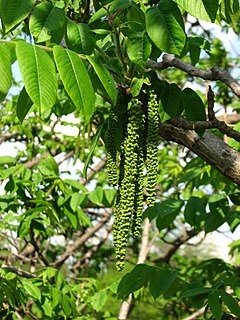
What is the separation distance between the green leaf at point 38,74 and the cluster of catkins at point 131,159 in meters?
0.37

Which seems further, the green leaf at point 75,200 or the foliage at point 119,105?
the green leaf at point 75,200

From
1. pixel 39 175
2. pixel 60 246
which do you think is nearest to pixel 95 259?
pixel 60 246

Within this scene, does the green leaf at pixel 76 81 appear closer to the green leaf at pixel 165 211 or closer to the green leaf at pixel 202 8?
the green leaf at pixel 202 8

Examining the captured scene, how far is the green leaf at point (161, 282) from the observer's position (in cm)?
278

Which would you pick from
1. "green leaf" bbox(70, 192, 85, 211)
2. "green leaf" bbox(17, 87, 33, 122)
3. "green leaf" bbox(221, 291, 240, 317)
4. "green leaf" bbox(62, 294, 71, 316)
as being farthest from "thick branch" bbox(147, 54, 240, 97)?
"green leaf" bbox(62, 294, 71, 316)

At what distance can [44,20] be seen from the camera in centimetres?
190

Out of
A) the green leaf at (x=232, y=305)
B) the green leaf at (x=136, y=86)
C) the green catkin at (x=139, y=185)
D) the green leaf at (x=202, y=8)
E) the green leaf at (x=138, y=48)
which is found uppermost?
the green leaf at (x=202, y=8)

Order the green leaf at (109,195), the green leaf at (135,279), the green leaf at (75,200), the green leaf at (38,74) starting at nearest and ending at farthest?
the green leaf at (38,74) < the green leaf at (135,279) < the green leaf at (75,200) < the green leaf at (109,195)

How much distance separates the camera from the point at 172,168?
5656 mm

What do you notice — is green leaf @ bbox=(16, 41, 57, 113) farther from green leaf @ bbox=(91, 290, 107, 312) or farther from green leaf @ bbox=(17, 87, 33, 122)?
green leaf @ bbox=(91, 290, 107, 312)

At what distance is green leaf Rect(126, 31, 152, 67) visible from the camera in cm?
183

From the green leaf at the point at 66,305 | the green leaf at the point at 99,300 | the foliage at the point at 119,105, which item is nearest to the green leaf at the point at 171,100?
the foliage at the point at 119,105

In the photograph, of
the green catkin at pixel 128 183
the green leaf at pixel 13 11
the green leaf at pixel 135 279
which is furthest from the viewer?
the green leaf at pixel 135 279

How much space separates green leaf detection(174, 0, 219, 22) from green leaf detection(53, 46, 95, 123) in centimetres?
41
